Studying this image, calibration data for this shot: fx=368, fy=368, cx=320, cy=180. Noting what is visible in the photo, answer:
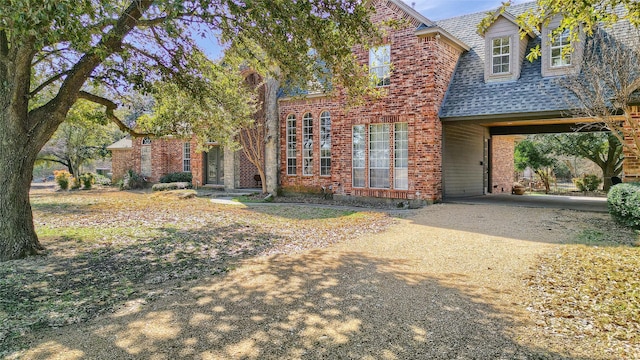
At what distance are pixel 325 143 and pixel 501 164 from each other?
10.0m

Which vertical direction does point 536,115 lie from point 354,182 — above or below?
above

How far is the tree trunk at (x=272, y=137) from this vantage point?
1727 centimetres

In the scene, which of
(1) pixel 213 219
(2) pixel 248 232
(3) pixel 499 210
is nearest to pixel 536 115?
(3) pixel 499 210

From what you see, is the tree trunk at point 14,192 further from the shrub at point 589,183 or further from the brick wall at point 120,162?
the shrub at point 589,183

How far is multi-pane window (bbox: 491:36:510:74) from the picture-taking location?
510 inches

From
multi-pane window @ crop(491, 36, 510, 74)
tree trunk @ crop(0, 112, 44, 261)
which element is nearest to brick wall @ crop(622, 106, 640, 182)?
multi-pane window @ crop(491, 36, 510, 74)

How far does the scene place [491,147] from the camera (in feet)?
60.7

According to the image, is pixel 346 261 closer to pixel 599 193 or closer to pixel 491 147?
pixel 491 147

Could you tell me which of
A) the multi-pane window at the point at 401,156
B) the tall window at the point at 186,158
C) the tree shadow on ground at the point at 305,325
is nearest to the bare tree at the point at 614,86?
the multi-pane window at the point at 401,156

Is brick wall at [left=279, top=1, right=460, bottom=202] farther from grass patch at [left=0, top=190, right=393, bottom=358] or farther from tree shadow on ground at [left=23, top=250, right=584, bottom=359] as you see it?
tree shadow on ground at [left=23, top=250, right=584, bottom=359]

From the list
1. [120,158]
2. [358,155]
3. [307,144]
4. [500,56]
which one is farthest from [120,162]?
[500,56]

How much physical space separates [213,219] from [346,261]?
18.6 feet

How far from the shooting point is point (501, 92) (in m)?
12.5

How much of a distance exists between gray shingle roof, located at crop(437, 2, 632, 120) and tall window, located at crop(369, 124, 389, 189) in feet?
7.31
